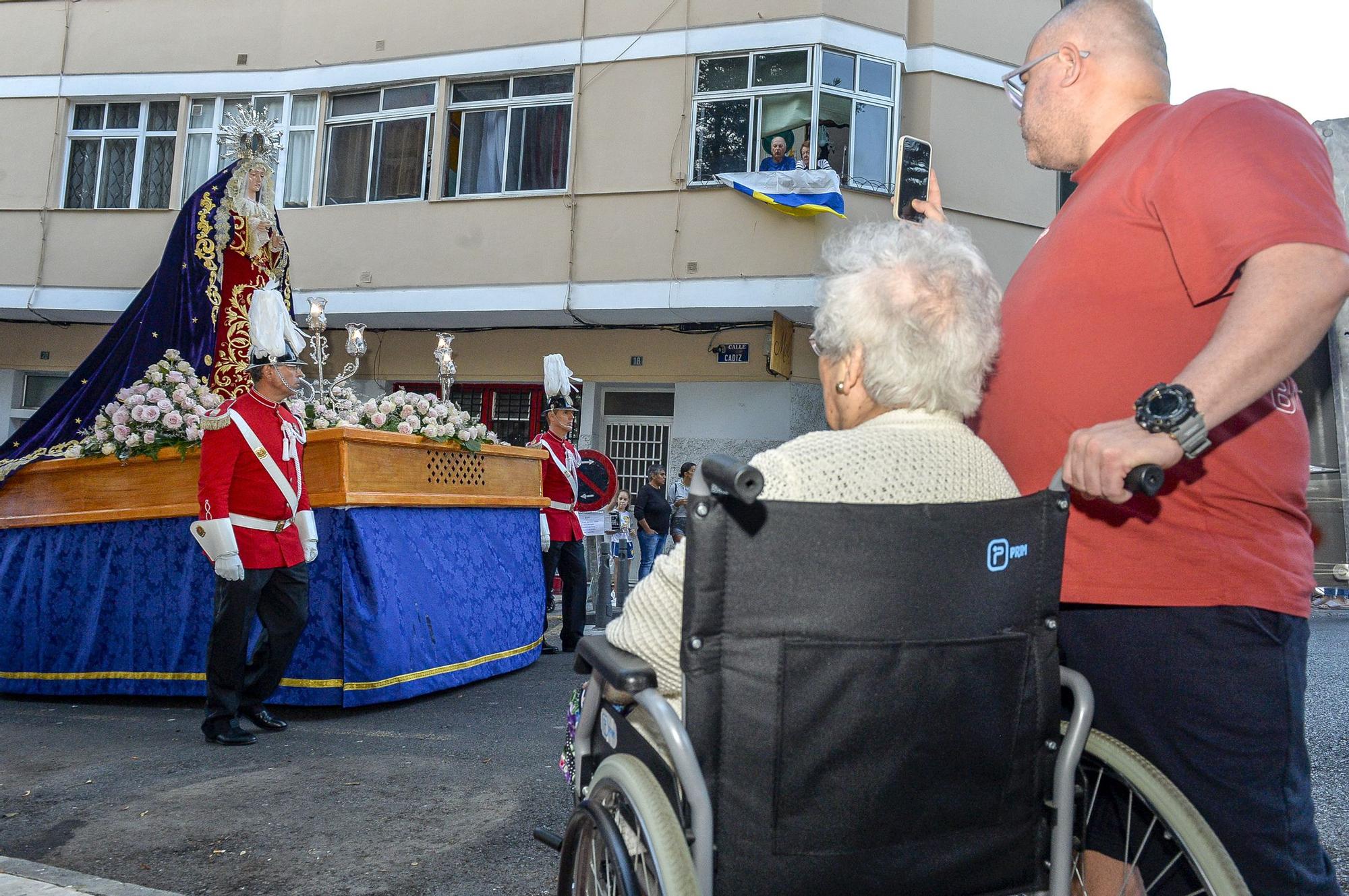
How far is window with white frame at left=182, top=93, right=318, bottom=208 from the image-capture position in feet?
54.1

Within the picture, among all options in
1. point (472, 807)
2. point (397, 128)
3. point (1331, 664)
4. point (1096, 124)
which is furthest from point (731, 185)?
point (1096, 124)

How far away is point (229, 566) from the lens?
5.28 m

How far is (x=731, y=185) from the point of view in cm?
1408

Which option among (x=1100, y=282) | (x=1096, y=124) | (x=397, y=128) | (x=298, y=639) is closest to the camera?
(x=1100, y=282)

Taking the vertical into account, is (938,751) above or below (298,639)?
above

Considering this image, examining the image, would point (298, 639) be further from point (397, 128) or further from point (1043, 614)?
point (397, 128)

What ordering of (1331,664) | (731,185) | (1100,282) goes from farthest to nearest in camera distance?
1. (731,185)
2. (1331,664)
3. (1100,282)

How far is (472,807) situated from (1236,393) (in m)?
3.16

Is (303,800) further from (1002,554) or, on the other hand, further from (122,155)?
(122,155)

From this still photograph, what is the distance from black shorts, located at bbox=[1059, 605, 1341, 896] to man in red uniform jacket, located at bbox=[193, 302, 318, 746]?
4538 millimetres

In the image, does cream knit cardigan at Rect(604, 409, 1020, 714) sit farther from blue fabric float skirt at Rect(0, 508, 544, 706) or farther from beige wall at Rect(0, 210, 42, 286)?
beige wall at Rect(0, 210, 42, 286)

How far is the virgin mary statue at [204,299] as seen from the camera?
7.48 metres

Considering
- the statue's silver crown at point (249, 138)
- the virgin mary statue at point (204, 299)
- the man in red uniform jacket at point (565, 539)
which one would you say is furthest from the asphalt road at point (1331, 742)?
the statue's silver crown at point (249, 138)

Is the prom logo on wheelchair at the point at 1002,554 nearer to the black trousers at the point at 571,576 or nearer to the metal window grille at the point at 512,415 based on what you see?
the black trousers at the point at 571,576
